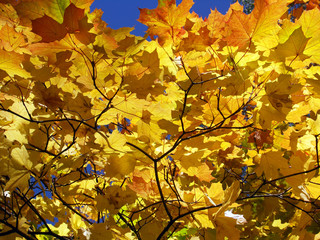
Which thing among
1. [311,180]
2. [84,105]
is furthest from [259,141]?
[84,105]

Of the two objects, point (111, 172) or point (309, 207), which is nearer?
point (111, 172)

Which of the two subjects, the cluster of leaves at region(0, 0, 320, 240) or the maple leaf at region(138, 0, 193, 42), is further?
the maple leaf at region(138, 0, 193, 42)

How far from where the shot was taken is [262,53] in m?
1.22

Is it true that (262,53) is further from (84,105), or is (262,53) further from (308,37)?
(84,105)

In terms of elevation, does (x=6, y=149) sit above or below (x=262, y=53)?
below

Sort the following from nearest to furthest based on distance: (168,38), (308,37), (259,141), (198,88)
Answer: (308,37) → (198,88) → (168,38) → (259,141)

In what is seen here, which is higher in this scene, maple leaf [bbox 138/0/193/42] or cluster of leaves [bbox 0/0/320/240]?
maple leaf [bbox 138/0/193/42]

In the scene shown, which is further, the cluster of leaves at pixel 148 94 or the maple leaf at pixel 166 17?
the maple leaf at pixel 166 17

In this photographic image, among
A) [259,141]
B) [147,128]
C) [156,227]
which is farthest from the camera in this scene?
[259,141]

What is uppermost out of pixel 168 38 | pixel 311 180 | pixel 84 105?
pixel 168 38

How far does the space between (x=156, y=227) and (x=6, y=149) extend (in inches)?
31.1

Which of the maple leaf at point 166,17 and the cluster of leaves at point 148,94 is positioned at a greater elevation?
the maple leaf at point 166,17

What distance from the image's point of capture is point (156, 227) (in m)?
1.35

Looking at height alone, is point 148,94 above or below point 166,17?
below
